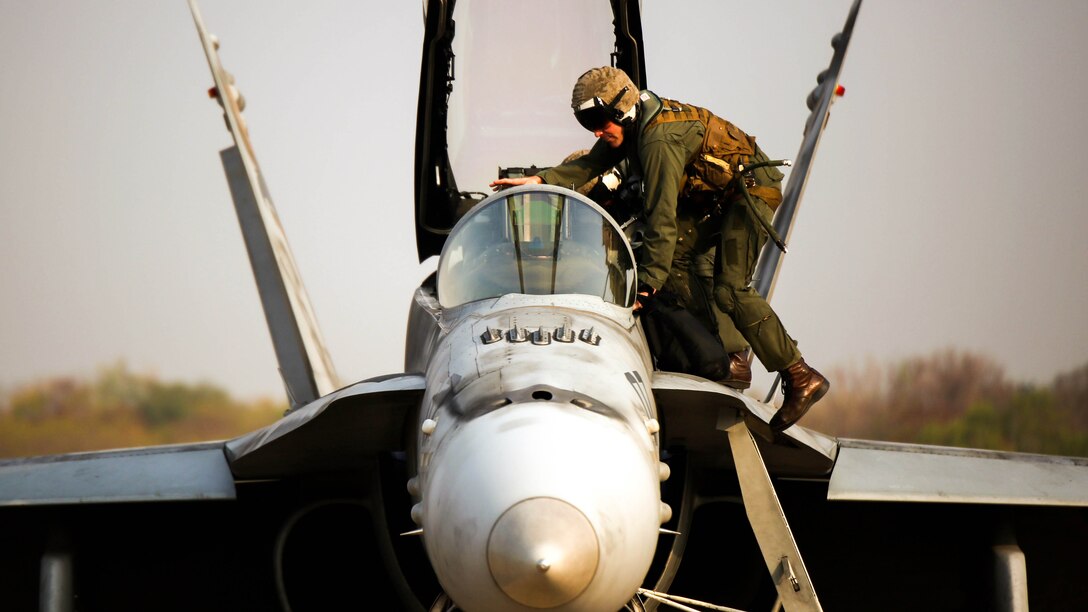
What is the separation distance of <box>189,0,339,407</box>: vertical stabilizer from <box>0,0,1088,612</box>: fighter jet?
174cm

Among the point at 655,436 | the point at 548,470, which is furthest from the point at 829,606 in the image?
the point at 548,470

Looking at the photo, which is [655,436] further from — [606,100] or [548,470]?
[606,100]

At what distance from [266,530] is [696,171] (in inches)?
111

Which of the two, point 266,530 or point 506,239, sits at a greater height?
point 506,239

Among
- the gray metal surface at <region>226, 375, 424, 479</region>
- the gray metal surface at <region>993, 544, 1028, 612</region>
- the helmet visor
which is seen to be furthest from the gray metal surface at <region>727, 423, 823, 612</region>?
the gray metal surface at <region>993, 544, 1028, 612</region>

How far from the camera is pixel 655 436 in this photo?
15.9ft

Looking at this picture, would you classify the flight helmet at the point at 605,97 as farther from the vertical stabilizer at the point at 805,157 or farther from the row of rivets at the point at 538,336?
the vertical stabilizer at the point at 805,157

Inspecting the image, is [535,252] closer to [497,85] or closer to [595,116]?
[595,116]

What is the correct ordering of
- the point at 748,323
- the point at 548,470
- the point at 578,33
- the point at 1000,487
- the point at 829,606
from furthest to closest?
the point at 578,33 → the point at 829,606 → the point at 1000,487 → the point at 748,323 → the point at 548,470

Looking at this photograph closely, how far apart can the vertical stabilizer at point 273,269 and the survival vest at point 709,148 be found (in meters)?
4.06

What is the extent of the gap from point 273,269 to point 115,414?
30.1 ft

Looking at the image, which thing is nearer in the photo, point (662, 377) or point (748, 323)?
point (662, 377)

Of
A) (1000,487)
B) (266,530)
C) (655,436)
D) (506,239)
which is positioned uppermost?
(506,239)

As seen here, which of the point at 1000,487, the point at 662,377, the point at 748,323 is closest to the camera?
the point at 662,377
